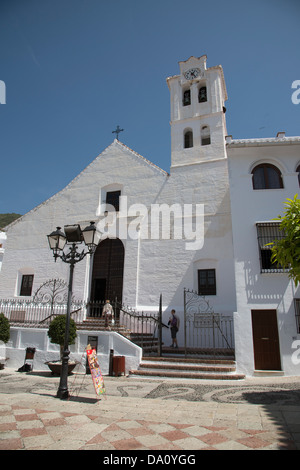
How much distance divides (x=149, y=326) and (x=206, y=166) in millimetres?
8695

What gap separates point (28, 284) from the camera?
686 inches

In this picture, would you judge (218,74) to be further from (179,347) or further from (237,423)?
(237,423)

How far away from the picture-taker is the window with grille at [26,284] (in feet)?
56.6

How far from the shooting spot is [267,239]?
39.0 ft

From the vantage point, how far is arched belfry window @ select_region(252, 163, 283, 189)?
12.8 metres

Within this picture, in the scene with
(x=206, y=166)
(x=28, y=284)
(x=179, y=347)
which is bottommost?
(x=179, y=347)

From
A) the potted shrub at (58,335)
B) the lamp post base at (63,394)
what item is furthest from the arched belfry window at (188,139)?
the lamp post base at (63,394)

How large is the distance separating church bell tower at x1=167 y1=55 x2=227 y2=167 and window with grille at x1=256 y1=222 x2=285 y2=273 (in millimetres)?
5730

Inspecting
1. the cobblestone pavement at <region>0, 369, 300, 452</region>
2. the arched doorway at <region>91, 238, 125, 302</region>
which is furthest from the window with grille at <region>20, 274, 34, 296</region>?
the cobblestone pavement at <region>0, 369, 300, 452</region>

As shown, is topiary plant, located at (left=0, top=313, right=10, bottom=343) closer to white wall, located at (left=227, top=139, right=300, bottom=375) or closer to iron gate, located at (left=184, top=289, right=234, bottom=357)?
iron gate, located at (left=184, top=289, right=234, bottom=357)

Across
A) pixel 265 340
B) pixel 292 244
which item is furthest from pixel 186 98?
pixel 292 244

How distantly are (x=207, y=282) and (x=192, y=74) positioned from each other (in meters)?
12.9

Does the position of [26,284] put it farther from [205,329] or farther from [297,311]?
[297,311]

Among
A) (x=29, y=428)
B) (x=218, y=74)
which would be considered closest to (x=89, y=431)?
(x=29, y=428)
